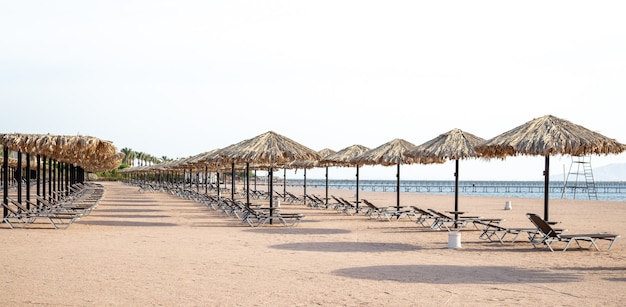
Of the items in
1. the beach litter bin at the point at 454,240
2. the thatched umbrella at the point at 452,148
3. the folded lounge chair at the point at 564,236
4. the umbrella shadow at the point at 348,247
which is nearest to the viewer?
the folded lounge chair at the point at 564,236

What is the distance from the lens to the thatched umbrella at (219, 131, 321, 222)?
1383cm

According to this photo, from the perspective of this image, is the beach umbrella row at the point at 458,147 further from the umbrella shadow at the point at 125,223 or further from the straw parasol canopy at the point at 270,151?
the umbrella shadow at the point at 125,223

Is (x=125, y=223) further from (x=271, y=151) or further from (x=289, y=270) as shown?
(x=289, y=270)

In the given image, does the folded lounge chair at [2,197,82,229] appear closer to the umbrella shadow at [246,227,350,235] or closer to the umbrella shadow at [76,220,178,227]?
the umbrella shadow at [76,220,178,227]

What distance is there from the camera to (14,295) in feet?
18.9

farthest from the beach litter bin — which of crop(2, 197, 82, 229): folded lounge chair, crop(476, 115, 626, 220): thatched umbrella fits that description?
crop(2, 197, 82, 229): folded lounge chair

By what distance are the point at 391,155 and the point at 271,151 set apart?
3635mm

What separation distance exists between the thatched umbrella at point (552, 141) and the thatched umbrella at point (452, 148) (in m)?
1.74

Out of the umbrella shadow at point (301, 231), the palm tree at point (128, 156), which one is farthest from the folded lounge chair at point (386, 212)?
the palm tree at point (128, 156)

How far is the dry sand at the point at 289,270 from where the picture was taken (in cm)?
588

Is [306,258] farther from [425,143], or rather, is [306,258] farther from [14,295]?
[425,143]

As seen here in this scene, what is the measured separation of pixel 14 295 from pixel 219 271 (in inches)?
87.8

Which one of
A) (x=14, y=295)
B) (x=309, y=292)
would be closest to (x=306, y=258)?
(x=309, y=292)

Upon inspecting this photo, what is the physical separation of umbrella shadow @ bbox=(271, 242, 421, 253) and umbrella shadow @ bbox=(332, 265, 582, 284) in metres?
1.69
